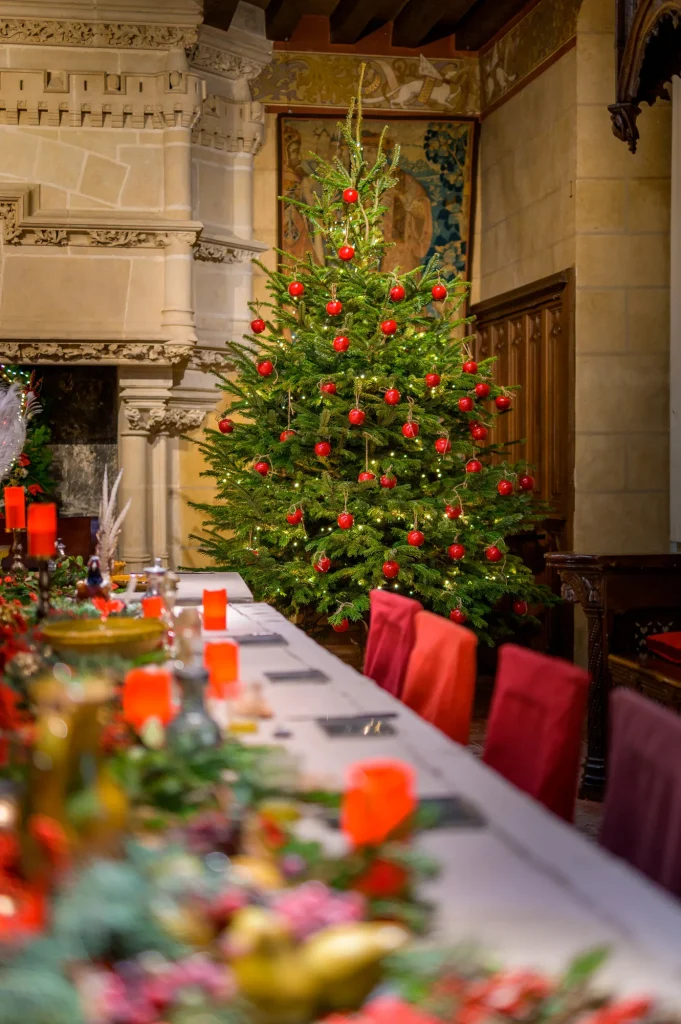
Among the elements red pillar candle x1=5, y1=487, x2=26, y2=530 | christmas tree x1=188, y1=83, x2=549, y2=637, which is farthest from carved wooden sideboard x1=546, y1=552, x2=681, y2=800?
red pillar candle x1=5, y1=487, x2=26, y2=530

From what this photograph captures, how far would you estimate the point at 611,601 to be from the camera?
15.8ft

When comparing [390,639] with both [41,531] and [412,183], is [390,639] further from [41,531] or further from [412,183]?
[412,183]

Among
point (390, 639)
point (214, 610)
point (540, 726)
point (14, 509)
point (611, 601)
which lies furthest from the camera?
point (611, 601)

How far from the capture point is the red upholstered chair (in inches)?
137

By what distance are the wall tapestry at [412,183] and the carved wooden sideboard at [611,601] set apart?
390cm

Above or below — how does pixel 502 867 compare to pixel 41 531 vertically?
below

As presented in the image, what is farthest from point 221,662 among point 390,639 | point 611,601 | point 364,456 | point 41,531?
point 364,456

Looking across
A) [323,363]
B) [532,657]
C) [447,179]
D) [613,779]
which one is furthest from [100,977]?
A: [447,179]

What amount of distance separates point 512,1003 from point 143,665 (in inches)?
63.3

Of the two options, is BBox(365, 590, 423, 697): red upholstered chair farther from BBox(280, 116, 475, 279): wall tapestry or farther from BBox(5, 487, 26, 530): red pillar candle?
BBox(280, 116, 475, 279): wall tapestry

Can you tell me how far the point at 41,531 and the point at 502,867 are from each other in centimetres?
165

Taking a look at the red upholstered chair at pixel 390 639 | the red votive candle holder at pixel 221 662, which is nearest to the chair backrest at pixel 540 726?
the red votive candle holder at pixel 221 662

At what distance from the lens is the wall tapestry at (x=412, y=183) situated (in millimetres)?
8047

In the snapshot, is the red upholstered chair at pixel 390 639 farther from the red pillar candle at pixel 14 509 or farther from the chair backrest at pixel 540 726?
the red pillar candle at pixel 14 509
